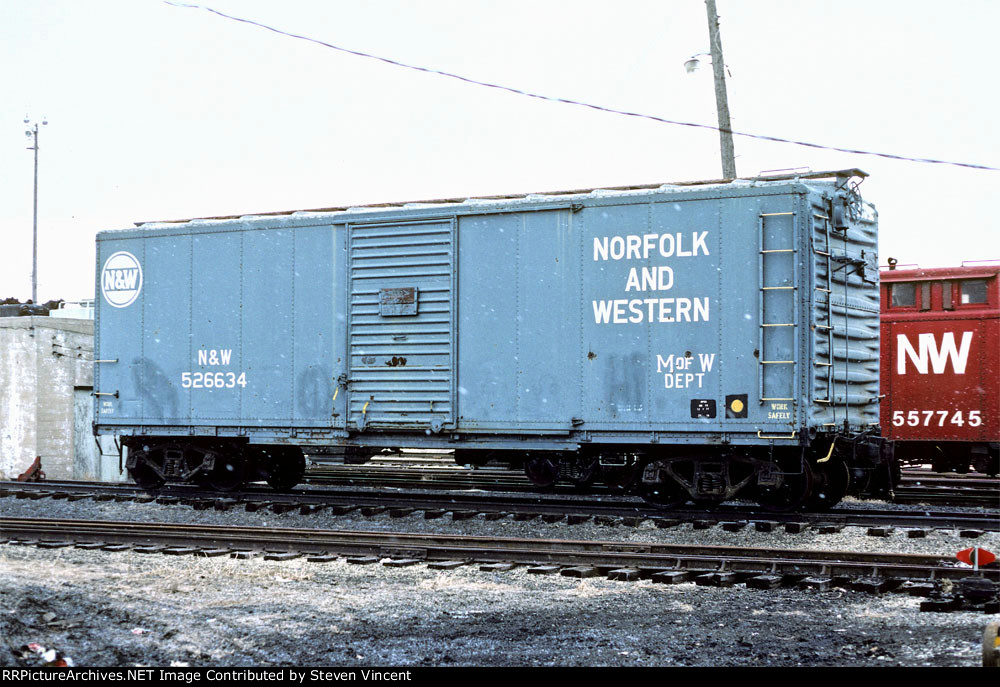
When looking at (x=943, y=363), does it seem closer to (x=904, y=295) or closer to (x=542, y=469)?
(x=904, y=295)

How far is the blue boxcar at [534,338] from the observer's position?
1172 centimetres

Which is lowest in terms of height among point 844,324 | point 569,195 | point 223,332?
point 223,332

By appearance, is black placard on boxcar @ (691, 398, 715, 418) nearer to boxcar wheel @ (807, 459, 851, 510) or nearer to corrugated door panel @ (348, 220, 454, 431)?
boxcar wheel @ (807, 459, 851, 510)

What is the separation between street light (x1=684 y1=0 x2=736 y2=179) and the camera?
16.9 metres

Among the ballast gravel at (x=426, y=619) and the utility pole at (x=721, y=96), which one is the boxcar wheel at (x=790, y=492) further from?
the utility pole at (x=721, y=96)

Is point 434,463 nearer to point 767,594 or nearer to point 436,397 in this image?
point 436,397

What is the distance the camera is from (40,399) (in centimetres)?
2052

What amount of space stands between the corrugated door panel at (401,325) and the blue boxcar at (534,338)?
3 cm

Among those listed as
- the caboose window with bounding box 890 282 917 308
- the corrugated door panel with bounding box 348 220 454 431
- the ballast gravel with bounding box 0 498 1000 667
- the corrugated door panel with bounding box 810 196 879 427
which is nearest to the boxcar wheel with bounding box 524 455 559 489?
the corrugated door panel with bounding box 348 220 454 431

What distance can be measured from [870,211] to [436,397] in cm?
611

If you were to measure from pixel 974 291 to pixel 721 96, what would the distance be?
5255mm

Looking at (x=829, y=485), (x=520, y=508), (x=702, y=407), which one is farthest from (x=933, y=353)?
(x=520, y=508)

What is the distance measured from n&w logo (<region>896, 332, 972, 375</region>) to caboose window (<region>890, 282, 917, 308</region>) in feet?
1.66

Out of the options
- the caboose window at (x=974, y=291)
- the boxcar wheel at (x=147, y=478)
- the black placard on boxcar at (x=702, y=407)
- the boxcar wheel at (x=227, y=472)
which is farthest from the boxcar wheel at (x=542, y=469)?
the caboose window at (x=974, y=291)
